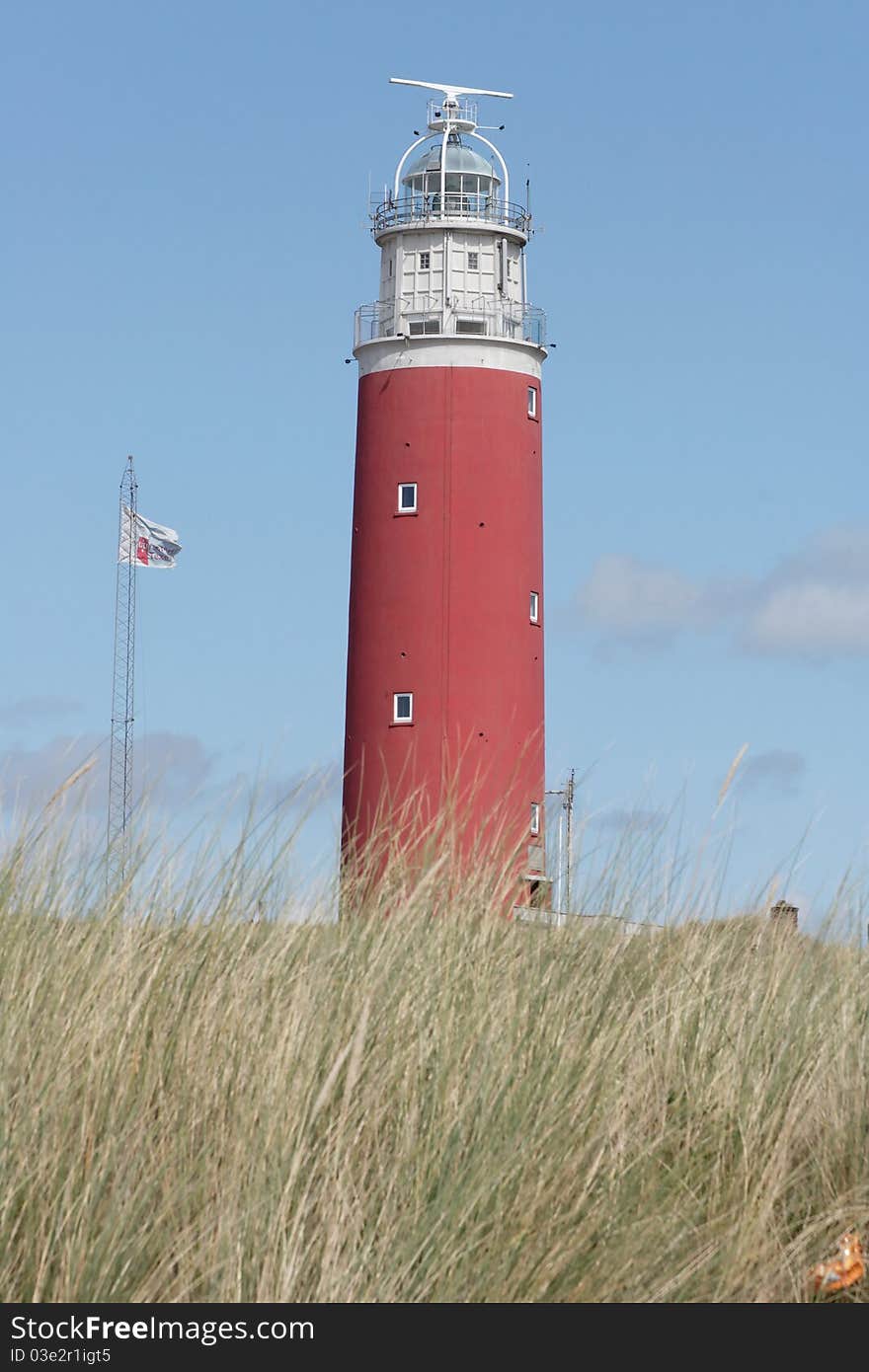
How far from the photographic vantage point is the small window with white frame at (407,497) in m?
22.7

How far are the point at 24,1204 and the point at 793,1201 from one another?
1999 millimetres

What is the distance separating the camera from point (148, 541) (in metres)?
33.9

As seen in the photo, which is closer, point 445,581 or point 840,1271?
point 840,1271

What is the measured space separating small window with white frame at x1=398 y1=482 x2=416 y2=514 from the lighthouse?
2 centimetres

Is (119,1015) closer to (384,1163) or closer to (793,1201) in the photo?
(384,1163)

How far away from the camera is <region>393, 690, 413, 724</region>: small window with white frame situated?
2228cm

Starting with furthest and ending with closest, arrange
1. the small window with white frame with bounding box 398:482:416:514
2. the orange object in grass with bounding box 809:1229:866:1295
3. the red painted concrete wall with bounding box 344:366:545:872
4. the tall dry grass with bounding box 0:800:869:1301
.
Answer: the small window with white frame with bounding box 398:482:416:514 → the red painted concrete wall with bounding box 344:366:545:872 → the orange object in grass with bounding box 809:1229:866:1295 → the tall dry grass with bounding box 0:800:869:1301

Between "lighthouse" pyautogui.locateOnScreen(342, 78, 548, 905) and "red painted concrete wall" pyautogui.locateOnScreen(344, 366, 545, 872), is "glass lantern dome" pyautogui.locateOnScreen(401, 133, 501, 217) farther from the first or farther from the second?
"red painted concrete wall" pyautogui.locateOnScreen(344, 366, 545, 872)

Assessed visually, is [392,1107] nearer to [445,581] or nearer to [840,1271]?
[840,1271]

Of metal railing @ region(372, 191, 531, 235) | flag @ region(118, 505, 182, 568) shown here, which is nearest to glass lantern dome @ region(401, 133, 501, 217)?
metal railing @ region(372, 191, 531, 235)

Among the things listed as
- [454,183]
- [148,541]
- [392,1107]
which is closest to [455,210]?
[454,183]

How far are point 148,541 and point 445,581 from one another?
503 inches

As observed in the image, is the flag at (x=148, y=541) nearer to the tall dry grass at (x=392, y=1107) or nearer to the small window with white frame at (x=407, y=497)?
the small window with white frame at (x=407, y=497)

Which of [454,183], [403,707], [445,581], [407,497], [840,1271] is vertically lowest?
[840,1271]
